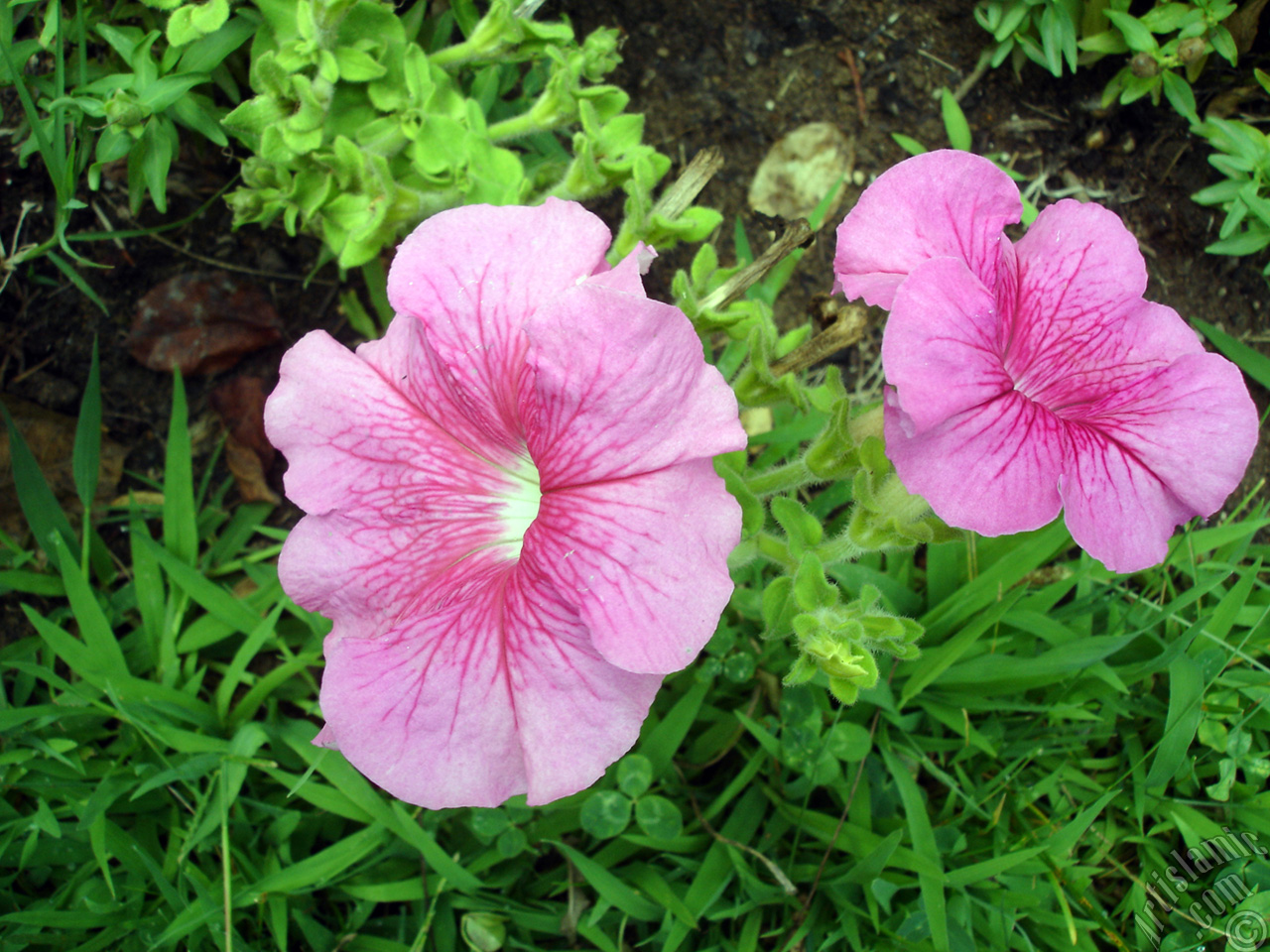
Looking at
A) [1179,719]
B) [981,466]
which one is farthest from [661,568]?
[1179,719]

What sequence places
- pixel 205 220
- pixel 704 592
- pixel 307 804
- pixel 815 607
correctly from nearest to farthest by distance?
pixel 704 592, pixel 815 607, pixel 307 804, pixel 205 220

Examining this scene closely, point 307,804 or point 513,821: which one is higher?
point 513,821

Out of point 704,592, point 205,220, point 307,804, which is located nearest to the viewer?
point 704,592

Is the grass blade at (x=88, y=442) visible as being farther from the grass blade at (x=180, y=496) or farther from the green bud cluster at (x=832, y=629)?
the green bud cluster at (x=832, y=629)

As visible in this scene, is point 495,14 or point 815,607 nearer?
point 815,607

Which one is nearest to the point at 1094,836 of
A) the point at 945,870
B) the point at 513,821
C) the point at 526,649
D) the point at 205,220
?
the point at 945,870

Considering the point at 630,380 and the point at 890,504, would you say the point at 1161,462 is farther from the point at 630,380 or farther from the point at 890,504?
the point at 630,380

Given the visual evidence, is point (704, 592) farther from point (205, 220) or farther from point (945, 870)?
point (205, 220)

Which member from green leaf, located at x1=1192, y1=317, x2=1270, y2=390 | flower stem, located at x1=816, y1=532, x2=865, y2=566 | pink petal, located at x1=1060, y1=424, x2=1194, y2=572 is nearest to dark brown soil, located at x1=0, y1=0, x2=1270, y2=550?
green leaf, located at x1=1192, y1=317, x2=1270, y2=390

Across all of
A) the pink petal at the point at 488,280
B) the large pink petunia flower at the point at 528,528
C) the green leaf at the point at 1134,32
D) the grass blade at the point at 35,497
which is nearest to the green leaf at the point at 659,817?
the large pink petunia flower at the point at 528,528
